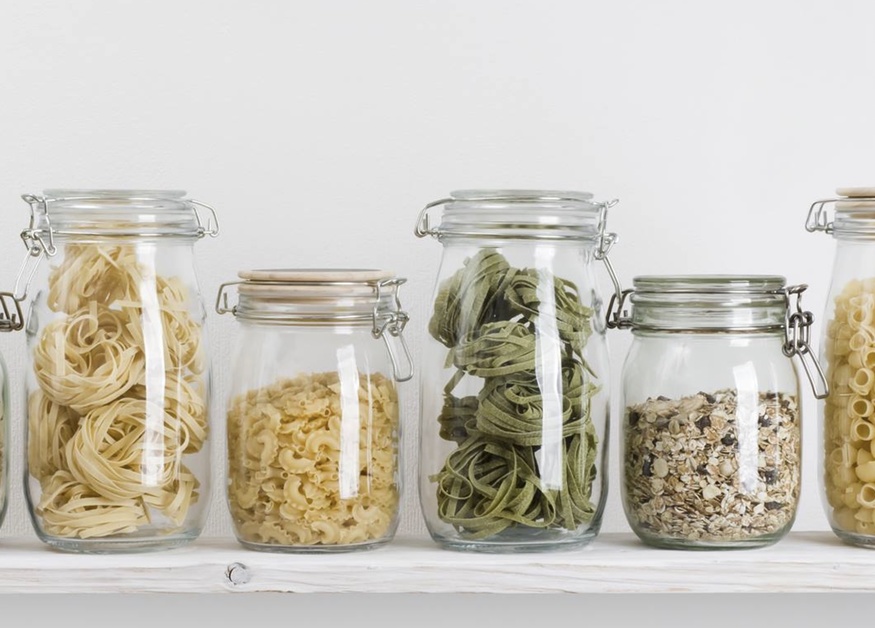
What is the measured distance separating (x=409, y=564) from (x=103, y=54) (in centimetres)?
51

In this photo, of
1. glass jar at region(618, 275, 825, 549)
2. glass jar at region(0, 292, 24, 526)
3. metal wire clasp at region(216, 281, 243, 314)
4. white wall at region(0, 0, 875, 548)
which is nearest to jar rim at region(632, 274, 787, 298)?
glass jar at region(618, 275, 825, 549)

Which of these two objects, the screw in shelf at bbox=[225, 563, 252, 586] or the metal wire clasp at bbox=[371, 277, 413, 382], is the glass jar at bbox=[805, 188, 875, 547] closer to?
the metal wire clasp at bbox=[371, 277, 413, 382]

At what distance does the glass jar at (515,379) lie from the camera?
81cm

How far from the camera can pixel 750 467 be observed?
81cm

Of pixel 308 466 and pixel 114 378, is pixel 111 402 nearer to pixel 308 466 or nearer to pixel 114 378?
pixel 114 378

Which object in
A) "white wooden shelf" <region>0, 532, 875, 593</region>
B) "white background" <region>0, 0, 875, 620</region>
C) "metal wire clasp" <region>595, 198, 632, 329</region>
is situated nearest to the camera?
"white wooden shelf" <region>0, 532, 875, 593</region>

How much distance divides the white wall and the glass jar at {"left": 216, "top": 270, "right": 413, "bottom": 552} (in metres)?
0.14

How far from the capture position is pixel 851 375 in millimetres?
832

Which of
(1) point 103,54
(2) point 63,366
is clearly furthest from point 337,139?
(2) point 63,366

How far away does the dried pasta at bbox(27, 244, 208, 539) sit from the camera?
80 centimetres

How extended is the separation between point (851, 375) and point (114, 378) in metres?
0.51

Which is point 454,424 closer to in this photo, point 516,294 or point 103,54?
point 516,294

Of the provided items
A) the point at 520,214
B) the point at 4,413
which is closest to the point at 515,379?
the point at 520,214

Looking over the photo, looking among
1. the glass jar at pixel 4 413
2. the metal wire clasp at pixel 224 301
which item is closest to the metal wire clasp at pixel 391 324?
the metal wire clasp at pixel 224 301
